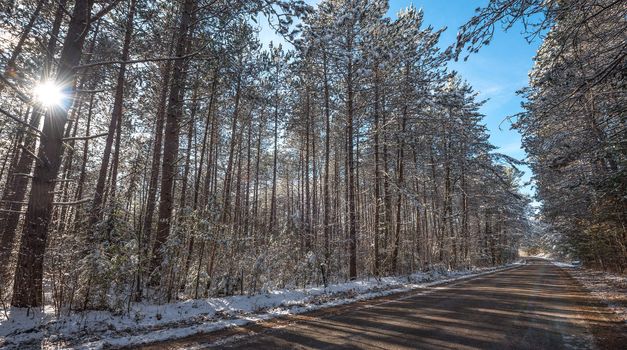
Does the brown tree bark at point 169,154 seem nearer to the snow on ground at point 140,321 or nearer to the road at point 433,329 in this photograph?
the snow on ground at point 140,321

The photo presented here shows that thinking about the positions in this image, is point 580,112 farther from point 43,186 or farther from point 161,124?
point 43,186

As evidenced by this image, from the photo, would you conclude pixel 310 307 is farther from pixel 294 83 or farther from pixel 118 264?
pixel 294 83

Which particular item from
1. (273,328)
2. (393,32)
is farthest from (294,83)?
(273,328)

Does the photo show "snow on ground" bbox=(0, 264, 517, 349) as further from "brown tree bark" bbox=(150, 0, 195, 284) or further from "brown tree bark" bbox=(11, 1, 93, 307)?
"brown tree bark" bbox=(150, 0, 195, 284)

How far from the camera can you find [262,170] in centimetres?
3119

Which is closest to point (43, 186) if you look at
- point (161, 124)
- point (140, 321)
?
point (140, 321)

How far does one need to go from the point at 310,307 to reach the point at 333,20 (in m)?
12.5

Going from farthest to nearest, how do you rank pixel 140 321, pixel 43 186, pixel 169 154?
pixel 169 154
pixel 140 321
pixel 43 186

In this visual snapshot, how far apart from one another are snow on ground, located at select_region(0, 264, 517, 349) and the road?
586 mm

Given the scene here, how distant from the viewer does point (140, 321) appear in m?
5.96

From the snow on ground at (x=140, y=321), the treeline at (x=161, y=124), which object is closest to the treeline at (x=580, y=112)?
the treeline at (x=161, y=124)

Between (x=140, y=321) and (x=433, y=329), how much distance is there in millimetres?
5390

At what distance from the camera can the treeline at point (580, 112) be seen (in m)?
4.66

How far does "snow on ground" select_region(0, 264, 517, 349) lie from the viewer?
186 inches
